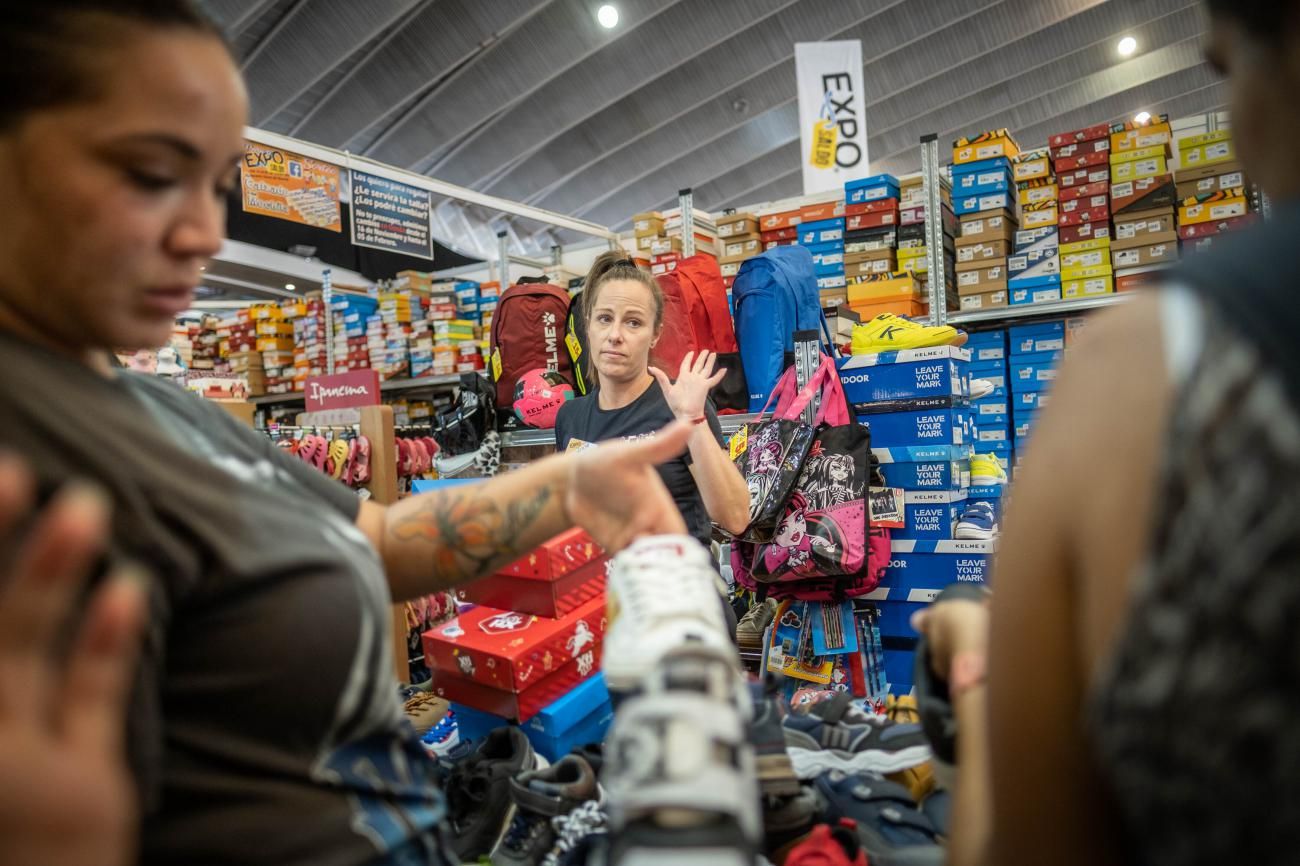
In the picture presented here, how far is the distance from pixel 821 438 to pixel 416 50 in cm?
995

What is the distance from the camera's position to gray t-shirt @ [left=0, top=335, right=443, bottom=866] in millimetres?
578

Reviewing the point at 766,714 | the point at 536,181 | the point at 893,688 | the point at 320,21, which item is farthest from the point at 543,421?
the point at 536,181

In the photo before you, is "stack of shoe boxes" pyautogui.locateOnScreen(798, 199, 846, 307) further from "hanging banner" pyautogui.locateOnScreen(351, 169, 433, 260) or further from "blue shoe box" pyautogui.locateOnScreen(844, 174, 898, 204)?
"hanging banner" pyautogui.locateOnScreen(351, 169, 433, 260)

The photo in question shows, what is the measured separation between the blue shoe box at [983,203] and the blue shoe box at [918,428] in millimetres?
2170

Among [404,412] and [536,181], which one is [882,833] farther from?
[536,181]

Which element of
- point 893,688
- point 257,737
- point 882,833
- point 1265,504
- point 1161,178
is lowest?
point 893,688

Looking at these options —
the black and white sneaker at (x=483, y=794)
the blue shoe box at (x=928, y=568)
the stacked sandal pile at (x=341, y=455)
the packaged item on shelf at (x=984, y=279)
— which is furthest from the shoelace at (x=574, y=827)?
the packaged item on shelf at (x=984, y=279)

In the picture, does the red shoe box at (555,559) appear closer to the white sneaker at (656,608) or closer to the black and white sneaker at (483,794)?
the black and white sneaker at (483,794)

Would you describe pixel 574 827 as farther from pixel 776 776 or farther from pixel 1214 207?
pixel 1214 207

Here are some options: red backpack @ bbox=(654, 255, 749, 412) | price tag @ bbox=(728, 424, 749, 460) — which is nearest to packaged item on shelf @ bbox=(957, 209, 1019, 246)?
red backpack @ bbox=(654, 255, 749, 412)

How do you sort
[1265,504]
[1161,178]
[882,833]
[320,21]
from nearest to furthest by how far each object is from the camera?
1. [1265,504]
2. [882,833]
3. [1161,178]
4. [320,21]

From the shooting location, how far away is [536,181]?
554 inches

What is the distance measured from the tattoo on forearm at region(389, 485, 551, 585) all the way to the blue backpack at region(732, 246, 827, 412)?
272 cm

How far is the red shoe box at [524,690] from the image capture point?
65.6 inches
